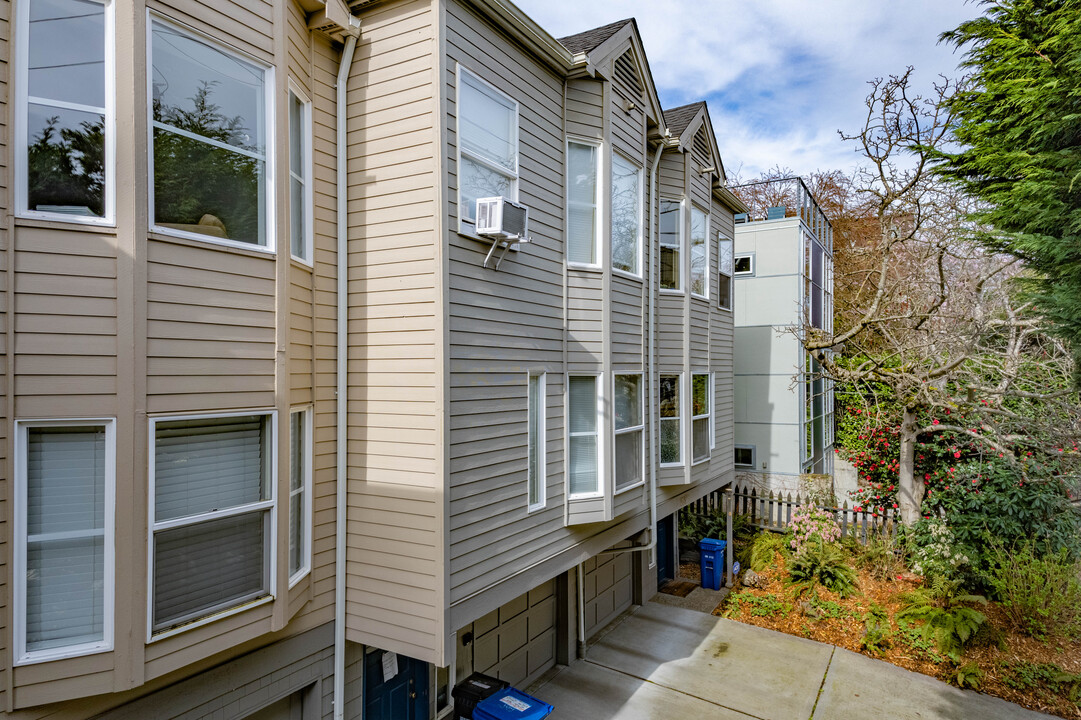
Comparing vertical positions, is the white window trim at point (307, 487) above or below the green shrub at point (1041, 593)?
above

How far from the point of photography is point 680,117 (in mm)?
10414

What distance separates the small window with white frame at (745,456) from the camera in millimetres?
15719

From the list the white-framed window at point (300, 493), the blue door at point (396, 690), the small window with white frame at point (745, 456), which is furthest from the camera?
the small window with white frame at point (745, 456)

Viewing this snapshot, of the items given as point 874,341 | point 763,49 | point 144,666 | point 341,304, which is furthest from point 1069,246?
point 874,341

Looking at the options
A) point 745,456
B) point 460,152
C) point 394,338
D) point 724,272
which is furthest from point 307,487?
point 745,456

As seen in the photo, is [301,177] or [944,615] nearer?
[301,177]

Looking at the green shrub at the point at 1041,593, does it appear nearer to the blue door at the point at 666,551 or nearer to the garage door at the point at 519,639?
the blue door at the point at 666,551

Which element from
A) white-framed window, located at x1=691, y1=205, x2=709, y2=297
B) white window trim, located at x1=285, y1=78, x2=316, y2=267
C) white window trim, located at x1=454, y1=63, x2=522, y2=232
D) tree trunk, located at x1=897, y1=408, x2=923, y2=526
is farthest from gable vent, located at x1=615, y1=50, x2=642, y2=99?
tree trunk, located at x1=897, y1=408, x2=923, y2=526

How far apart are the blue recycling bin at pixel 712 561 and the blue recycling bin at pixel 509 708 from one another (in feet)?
21.8

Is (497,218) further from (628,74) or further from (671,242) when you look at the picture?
(671,242)

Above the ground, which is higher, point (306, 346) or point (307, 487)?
point (306, 346)

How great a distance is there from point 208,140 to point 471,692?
5.93 metres

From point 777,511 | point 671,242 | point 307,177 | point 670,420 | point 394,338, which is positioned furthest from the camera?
point 777,511

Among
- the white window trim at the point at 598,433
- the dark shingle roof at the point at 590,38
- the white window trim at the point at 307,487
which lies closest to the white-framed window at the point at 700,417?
the white window trim at the point at 598,433
